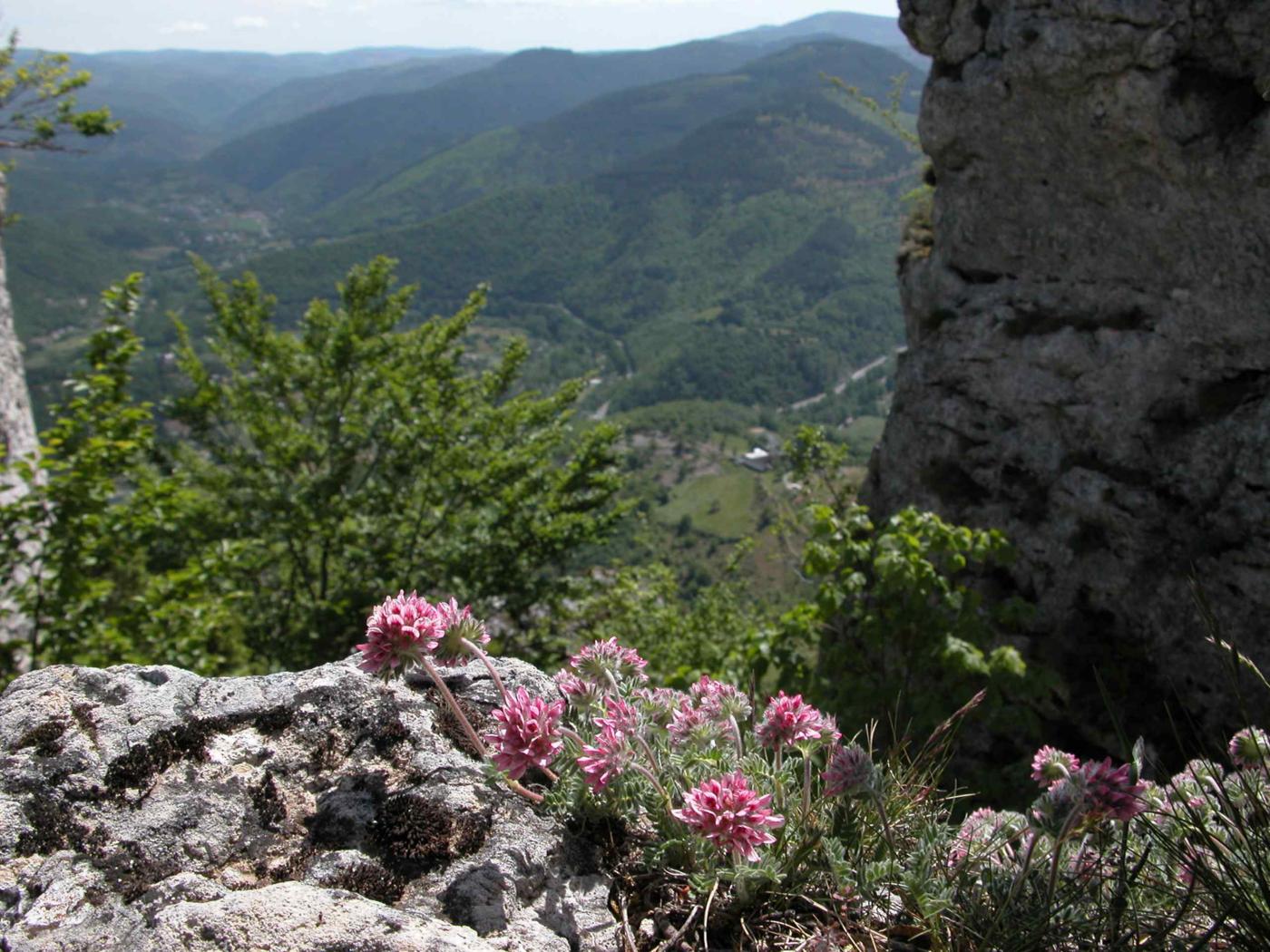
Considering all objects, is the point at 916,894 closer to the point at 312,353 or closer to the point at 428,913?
the point at 428,913

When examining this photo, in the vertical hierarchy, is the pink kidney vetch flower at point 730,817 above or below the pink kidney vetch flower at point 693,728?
above

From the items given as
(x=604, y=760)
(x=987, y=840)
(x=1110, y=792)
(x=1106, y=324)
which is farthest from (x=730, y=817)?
(x=1106, y=324)

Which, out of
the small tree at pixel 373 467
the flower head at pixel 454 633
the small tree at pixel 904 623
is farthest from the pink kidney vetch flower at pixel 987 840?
the small tree at pixel 373 467

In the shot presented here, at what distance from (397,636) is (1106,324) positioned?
7.27m

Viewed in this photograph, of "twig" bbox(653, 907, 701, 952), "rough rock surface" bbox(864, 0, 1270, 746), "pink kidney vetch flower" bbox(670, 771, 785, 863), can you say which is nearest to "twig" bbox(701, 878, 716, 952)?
"twig" bbox(653, 907, 701, 952)

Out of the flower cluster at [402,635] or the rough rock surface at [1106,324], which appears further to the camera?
the rough rock surface at [1106,324]

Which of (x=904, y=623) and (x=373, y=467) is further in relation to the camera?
(x=373, y=467)

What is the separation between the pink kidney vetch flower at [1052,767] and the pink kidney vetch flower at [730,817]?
966 millimetres

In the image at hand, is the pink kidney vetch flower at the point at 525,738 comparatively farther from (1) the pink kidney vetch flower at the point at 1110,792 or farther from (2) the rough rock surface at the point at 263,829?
(1) the pink kidney vetch flower at the point at 1110,792

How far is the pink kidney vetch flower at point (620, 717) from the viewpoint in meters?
2.34

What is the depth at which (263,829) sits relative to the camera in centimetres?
237

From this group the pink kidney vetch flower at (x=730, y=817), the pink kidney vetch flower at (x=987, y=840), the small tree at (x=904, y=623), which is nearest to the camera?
the pink kidney vetch flower at (x=730, y=817)

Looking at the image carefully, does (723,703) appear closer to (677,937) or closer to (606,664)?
(606,664)

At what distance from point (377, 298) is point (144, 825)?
13.4m
